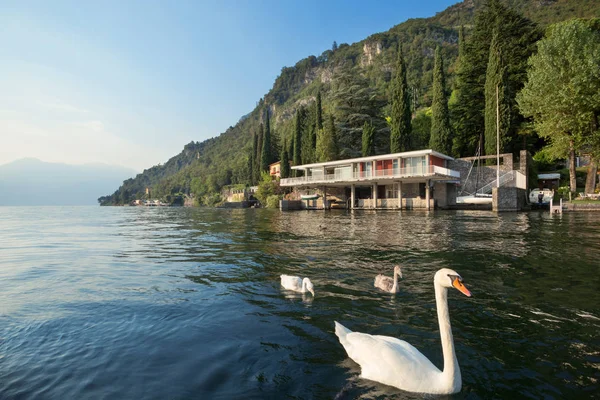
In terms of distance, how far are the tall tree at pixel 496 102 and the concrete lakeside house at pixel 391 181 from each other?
18.2 feet

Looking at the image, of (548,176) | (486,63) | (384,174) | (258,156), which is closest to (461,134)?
(486,63)

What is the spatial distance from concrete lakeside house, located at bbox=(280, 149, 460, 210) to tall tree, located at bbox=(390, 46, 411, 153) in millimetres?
6857

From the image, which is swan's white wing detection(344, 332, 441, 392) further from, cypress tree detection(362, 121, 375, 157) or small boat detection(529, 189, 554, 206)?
cypress tree detection(362, 121, 375, 157)

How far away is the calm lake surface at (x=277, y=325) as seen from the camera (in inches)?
148

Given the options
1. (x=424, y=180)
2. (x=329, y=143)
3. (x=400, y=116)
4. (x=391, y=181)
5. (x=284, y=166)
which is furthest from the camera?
(x=284, y=166)

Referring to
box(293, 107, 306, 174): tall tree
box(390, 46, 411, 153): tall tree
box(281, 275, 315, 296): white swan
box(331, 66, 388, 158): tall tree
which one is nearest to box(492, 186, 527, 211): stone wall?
box(390, 46, 411, 153): tall tree

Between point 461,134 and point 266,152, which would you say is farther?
point 266,152

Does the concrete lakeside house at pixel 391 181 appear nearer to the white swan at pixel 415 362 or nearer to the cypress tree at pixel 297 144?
the cypress tree at pixel 297 144

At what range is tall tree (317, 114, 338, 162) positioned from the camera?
188 ft

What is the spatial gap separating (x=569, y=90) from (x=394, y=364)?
3989cm

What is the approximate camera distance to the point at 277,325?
552cm

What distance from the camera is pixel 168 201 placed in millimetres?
147500

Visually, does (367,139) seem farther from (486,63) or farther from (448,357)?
(448,357)

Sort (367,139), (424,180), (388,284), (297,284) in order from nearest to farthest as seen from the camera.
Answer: (388,284)
(297,284)
(424,180)
(367,139)
